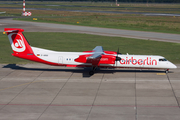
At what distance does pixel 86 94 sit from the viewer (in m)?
24.5

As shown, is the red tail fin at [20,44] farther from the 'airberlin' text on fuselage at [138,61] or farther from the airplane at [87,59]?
the 'airberlin' text on fuselage at [138,61]

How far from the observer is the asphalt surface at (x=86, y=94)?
19838 mm

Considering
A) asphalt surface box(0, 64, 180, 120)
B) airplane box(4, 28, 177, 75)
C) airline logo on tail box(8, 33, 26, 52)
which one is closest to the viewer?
asphalt surface box(0, 64, 180, 120)

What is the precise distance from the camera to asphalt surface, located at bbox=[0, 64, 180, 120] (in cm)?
1984

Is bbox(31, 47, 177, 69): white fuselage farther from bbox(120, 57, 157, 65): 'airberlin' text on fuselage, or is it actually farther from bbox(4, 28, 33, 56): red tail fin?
bbox(4, 28, 33, 56): red tail fin

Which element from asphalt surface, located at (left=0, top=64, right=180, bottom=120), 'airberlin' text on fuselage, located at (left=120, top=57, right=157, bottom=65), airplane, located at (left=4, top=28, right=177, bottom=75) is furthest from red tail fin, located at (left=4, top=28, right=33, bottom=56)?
'airberlin' text on fuselage, located at (left=120, top=57, right=157, bottom=65)

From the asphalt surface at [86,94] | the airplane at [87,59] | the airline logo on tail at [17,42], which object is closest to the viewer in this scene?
the asphalt surface at [86,94]

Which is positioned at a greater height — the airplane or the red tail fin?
the red tail fin

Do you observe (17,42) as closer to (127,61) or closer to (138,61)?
(127,61)

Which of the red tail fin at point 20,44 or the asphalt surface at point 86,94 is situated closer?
the asphalt surface at point 86,94

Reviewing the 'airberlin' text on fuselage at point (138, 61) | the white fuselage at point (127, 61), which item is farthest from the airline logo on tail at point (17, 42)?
the 'airberlin' text on fuselage at point (138, 61)

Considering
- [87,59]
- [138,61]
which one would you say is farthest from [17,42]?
[138,61]

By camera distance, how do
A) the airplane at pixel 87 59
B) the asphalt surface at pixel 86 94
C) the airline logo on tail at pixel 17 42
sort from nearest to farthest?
the asphalt surface at pixel 86 94 → the airplane at pixel 87 59 → the airline logo on tail at pixel 17 42

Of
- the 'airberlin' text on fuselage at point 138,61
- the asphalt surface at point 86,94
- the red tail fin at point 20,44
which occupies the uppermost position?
the red tail fin at point 20,44
